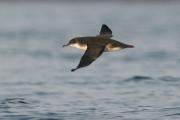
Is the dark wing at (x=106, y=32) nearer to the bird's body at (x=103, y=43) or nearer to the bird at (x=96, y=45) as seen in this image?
the bird at (x=96, y=45)

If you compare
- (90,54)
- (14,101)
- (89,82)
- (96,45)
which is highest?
(96,45)

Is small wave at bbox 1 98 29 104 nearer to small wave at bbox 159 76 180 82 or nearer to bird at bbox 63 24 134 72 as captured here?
bird at bbox 63 24 134 72

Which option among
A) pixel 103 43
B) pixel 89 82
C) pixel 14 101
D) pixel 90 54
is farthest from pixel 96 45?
pixel 89 82

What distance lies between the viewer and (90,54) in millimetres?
19594

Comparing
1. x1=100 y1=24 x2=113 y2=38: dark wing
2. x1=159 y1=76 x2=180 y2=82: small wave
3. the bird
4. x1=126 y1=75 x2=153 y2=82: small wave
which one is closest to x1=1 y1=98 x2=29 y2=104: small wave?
the bird

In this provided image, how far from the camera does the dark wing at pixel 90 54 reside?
19.2 m

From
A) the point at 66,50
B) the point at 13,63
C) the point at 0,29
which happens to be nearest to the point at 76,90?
the point at 13,63

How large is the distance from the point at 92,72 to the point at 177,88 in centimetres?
492

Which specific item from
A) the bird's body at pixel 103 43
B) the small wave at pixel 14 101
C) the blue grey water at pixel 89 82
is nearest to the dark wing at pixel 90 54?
the bird's body at pixel 103 43

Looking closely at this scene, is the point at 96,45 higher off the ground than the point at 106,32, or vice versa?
the point at 106,32

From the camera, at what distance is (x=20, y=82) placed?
1021 inches

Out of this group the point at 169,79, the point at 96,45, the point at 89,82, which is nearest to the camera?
the point at 96,45

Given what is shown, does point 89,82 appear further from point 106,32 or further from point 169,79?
point 106,32

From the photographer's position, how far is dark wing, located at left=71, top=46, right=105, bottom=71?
19.2m
